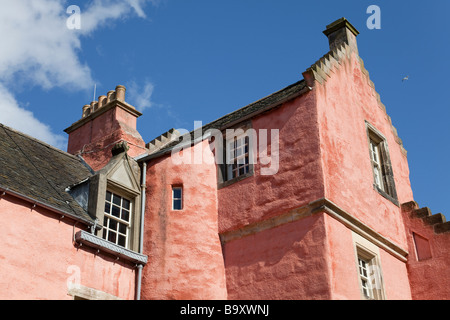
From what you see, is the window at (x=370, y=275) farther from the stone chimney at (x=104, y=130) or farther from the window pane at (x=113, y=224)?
the stone chimney at (x=104, y=130)

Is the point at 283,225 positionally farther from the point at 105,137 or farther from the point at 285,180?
the point at 105,137

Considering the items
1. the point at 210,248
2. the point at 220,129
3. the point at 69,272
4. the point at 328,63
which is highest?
the point at 328,63

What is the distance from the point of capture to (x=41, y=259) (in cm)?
1250

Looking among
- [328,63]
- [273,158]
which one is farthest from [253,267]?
[328,63]

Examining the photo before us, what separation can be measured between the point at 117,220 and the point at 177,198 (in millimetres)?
1767

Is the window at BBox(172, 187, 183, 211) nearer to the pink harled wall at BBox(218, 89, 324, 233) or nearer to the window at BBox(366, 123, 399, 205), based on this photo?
the pink harled wall at BBox(218, 89, 324, 233)

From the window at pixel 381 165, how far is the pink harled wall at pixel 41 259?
802 cm

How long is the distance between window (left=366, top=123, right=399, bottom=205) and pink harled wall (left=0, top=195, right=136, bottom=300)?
8.02 m

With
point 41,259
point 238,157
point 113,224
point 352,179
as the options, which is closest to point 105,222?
point 113,224

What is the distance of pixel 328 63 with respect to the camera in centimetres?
1698

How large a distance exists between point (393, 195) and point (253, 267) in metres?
5.21

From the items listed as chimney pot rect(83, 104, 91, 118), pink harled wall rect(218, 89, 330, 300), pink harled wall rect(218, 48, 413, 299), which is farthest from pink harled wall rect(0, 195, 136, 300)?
chimney pot rect(83, 104, 91, 118)
